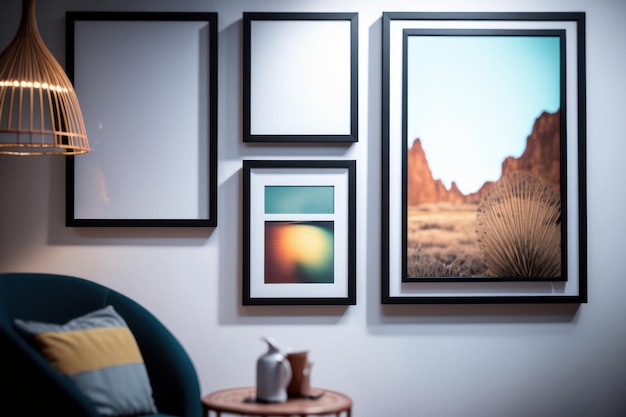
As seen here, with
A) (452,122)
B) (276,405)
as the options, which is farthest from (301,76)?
(276,405)

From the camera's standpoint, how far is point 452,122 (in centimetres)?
362

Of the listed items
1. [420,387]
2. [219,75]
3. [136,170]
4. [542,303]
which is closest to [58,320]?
[136,170]

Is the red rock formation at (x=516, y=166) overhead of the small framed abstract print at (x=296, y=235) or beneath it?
overhead

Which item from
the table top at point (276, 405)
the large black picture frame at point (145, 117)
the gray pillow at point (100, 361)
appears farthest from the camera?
the large black picture frame at point (145, 117)

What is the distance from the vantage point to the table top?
2484 millimetres

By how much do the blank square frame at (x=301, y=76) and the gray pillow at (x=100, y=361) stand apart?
122 centimetres

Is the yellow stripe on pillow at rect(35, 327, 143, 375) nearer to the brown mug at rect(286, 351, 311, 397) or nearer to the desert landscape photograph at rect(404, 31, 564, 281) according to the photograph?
the brown mug at rect(286, 351, 311, 397)

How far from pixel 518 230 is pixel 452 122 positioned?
1.98 ft

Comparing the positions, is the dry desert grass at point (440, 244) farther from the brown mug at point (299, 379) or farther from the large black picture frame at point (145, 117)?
the brown mug at point (299, 379)

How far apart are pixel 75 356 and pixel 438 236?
5.77ft

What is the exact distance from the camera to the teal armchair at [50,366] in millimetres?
2547

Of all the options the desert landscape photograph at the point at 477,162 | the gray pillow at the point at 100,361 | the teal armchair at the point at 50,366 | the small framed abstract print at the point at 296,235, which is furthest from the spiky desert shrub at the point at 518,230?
the gray pillow at the point at 100,361

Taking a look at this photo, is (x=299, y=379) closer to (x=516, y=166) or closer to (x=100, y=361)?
→ (x=100, y=361)

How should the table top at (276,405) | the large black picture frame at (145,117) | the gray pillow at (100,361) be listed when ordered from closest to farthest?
the table top at (276,405)
the gray pillow at (100,361)
the large black picture frame at (145,117)
